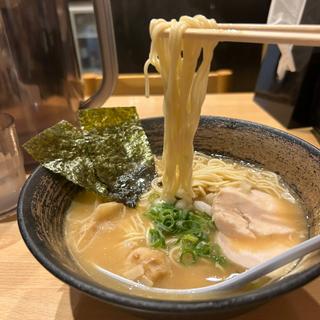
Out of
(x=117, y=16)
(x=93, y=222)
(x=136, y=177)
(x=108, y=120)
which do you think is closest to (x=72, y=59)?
(x=108, y=120)

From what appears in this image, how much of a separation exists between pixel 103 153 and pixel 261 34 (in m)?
0.66

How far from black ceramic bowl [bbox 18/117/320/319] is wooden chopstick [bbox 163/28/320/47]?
0.37 meters

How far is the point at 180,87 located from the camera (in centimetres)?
107

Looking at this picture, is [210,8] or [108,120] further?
[210,8]

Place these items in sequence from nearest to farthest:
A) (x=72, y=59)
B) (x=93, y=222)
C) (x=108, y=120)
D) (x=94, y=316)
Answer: (x=94, y=316)
(x=93, y=222)
(x=108, y=120)
(x=72, y=59)

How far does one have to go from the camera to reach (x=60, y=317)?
0.84 m

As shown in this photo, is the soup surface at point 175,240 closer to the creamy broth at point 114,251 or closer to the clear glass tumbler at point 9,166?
the creamy broth at point 114,251

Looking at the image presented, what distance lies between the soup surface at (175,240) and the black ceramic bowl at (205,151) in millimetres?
49

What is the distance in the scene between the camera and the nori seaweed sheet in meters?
1.16

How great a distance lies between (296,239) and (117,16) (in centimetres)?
280

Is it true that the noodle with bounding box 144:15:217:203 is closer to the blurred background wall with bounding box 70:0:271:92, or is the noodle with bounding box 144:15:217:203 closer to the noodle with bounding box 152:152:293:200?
the noodle with bounding box 152:152:293:200

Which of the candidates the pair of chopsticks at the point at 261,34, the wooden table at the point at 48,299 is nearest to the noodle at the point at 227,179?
the wooden table at the point at 48,299

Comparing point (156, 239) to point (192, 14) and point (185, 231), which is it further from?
point (192, 14)

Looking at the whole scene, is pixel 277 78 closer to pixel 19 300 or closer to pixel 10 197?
pixel 10 197
